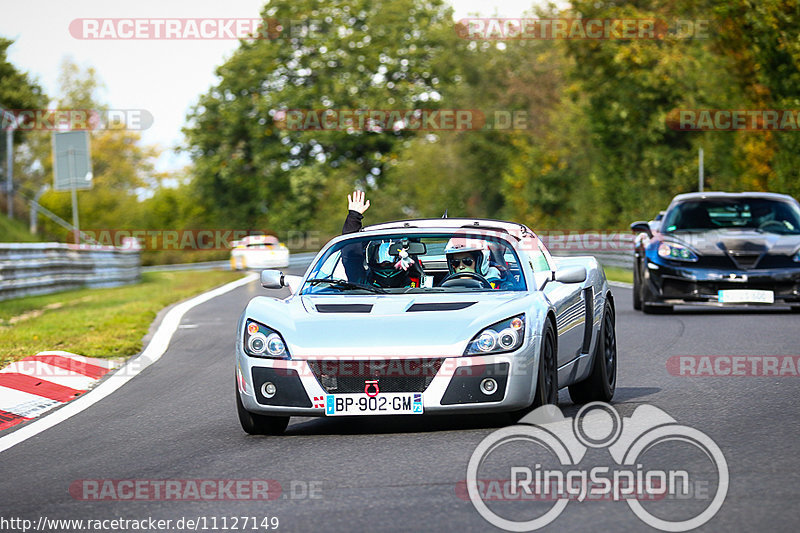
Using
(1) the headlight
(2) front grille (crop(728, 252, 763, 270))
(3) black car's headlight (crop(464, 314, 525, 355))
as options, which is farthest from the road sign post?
(3) black car's headlight (crop(464, 314, 525, 355))

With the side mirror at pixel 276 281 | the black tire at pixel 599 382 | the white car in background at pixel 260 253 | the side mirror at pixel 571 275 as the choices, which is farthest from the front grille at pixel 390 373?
the white car in background at pixel 260 253

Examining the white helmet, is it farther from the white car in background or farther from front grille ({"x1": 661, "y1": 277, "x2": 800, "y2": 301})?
the white car in background

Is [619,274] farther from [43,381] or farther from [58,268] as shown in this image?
[43,381]

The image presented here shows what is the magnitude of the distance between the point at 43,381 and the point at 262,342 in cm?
427

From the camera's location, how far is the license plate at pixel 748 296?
654 inches

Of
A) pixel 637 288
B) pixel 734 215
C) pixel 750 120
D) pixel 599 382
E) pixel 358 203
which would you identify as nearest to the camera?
pixel 599 382

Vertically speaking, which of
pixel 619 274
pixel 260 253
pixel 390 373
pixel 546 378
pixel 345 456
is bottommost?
pixel 260 253

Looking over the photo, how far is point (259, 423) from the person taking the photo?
8281 millimetres

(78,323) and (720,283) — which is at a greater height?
(720,283)

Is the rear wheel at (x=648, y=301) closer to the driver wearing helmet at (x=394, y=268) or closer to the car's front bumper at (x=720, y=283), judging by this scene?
the car's front bumper at (x=720, y=283)

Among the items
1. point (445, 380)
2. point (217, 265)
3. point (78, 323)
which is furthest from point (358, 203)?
point (217, 265)

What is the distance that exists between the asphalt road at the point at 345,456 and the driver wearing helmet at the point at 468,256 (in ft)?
3.61

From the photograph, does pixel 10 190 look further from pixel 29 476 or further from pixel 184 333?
pixel 29 476

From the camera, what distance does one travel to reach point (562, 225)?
64062 mm
